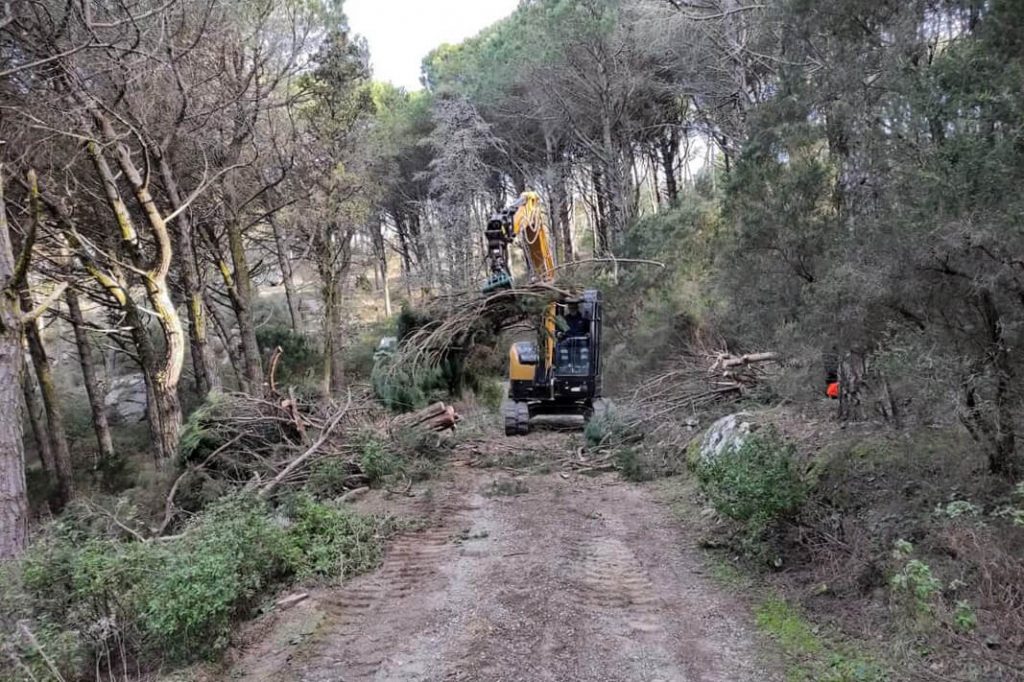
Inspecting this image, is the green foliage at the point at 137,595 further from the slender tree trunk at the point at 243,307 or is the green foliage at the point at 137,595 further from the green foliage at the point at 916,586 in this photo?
the slender tree trunk at the point at 243,307

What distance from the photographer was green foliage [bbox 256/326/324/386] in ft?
71.9

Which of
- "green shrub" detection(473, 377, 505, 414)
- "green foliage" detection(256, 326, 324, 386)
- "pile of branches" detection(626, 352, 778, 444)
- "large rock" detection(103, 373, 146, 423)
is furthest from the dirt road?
"large rock" detection(103, 373, 146, 423)

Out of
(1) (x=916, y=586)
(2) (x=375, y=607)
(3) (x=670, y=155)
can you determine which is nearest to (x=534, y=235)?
(2) (x=375, y=607)

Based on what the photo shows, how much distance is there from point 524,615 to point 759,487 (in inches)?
90.9

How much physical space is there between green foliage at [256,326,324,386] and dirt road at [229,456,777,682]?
53.4 ft

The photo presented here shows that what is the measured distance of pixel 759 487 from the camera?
5434 mm

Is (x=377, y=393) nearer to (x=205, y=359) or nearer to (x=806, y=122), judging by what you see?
(x=205, y=359)

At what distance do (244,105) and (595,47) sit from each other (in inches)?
525

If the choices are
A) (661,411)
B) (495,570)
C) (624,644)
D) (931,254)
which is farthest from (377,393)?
(931,254)

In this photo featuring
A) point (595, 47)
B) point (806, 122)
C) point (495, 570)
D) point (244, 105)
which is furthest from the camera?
point (595, 47)

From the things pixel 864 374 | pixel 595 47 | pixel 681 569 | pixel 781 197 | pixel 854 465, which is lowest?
pixel 681 569

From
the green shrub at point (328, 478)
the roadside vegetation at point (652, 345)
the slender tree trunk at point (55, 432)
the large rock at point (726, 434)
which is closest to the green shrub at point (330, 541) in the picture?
the roadside vegetation at point (652, 345)

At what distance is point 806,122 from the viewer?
614 cm

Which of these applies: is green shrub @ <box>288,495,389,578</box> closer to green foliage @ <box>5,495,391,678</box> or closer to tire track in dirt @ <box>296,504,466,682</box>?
tire track in dirt @ <box>296,504,466,682</box>
